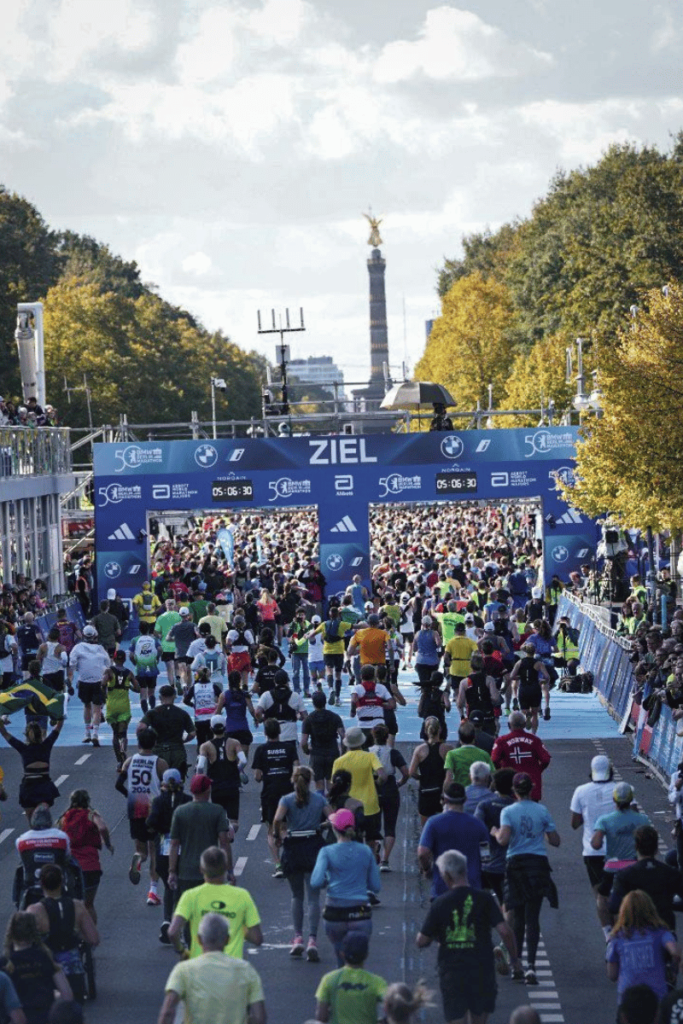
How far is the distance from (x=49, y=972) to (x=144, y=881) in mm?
7181

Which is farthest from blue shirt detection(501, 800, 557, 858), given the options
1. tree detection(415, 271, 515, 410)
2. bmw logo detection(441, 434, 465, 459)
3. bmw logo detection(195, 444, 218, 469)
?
tree detection(415, 271, 515, 410)

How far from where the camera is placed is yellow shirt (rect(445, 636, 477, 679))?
24.5 meters

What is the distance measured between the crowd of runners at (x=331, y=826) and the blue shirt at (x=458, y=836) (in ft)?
0.05

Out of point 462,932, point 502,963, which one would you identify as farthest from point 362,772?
point 462,932

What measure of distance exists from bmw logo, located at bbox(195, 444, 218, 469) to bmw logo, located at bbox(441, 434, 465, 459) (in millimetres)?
4955

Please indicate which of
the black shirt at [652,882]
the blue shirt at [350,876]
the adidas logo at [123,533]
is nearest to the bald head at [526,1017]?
the black shirt at [652,882]

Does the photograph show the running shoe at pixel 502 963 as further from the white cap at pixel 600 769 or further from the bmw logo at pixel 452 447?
the bmw logo at pixel 452 447

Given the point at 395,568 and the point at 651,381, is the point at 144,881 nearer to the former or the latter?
the point at 651,381

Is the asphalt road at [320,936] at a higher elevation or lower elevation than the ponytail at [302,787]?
lower

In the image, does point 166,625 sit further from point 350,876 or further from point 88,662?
point 350,876

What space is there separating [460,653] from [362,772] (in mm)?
9716

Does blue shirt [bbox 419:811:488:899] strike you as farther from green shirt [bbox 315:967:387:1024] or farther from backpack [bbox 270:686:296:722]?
backpack [bbox 270:686:296:722]

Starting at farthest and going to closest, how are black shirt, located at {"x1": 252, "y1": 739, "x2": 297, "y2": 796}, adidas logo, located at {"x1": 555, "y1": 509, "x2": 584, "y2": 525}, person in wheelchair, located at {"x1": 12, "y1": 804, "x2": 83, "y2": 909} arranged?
adidas logo, located at {"x1": 555, "y1": 509, "x2": 584, "y2": 525} < black shirt, located at {"x1": 252, "y1": 739, "x2": 297, "y2": 796} < person in wheelchair, located at {"x1": 12, "y1": 804, "x2": 83, "y2": 909}

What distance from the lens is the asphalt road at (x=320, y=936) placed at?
12.6m
